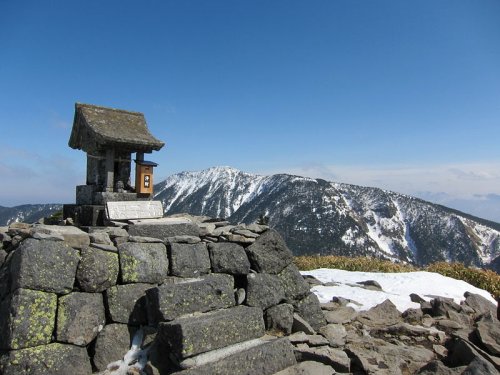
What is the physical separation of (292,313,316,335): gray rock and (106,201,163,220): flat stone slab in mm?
5113

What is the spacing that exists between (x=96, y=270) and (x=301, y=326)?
17.9ft

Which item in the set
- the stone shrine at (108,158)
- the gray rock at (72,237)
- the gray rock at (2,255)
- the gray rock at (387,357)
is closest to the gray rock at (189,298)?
the gray rock at (72,237)

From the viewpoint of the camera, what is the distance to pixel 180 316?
27.8 ft

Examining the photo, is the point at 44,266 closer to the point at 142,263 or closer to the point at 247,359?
the point at 142,263

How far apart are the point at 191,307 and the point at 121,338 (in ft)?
5.56

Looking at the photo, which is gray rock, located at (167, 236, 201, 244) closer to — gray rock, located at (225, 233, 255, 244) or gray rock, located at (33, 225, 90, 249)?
gray rock, located at (225, 233, 255, 244)

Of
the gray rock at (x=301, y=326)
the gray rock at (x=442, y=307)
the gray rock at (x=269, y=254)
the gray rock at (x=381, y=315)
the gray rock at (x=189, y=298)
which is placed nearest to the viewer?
the gray rock at (x=189, y=298)

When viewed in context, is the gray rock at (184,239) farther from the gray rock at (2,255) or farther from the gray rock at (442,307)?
the gray rock at (442,307)

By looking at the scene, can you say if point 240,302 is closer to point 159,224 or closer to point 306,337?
point 306,337

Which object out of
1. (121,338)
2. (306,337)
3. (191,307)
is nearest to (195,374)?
(191,307)

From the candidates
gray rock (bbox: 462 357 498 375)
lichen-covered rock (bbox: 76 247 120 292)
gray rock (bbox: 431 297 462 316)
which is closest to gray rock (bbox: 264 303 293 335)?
lichen-covered rock (bbox: 76 247 120 292)

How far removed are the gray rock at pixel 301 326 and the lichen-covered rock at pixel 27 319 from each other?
5929 mm

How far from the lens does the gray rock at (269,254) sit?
10.7 metres

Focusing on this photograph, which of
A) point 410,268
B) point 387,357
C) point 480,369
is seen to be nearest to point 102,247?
point 387,357
